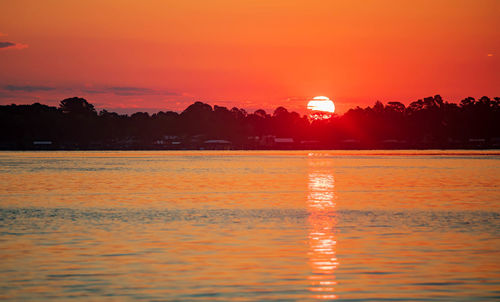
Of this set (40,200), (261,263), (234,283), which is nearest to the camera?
(234,283)

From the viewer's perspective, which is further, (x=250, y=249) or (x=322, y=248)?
(x=322, y=248)

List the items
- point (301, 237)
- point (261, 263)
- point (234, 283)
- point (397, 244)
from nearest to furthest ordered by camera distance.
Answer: point (234, 283) < point (261, 263) < point (397, 244) < point (301, 237)

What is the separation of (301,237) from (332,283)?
988 centimetres

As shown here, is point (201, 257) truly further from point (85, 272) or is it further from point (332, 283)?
point (332, 283)

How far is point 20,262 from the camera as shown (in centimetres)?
2416

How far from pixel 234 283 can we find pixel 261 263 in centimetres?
336

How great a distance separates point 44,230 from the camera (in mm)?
32875

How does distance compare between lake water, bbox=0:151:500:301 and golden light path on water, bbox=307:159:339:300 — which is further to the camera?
golden light path on water, bbox=307:159:339:300

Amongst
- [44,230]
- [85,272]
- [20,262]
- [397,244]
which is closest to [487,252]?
[397,244]

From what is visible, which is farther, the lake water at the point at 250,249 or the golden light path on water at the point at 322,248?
the golden light path on water at the point at 322,248

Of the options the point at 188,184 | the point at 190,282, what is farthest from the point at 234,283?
the point at 188,184

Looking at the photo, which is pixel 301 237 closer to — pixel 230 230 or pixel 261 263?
pixel 230 230

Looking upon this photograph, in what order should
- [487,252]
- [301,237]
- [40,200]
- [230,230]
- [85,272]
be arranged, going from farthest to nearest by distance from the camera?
[40,200], [230,230], [301,237], [487,252], [85,272]

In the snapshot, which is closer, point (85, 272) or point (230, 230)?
point (85, 272)
